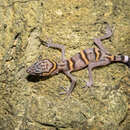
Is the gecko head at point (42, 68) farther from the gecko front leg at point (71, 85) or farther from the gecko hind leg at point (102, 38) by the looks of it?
the gecko hind leg at point (102, 38)

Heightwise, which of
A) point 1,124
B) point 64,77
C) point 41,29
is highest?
point 41,29

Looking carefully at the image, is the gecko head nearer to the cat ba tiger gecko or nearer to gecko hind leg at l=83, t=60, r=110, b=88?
the cat ba tiger gecko

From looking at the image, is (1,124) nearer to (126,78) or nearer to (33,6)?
(33,6)

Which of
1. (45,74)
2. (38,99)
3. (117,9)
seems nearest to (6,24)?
(45,74)

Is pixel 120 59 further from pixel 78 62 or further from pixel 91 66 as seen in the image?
pixel 78 62

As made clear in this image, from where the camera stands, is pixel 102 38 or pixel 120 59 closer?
pixel 120 59

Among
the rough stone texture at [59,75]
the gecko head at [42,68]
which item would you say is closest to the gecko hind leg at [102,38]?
the rough stone texture at [59,75]

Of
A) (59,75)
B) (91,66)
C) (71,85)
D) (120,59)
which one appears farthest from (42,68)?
(120,59)
